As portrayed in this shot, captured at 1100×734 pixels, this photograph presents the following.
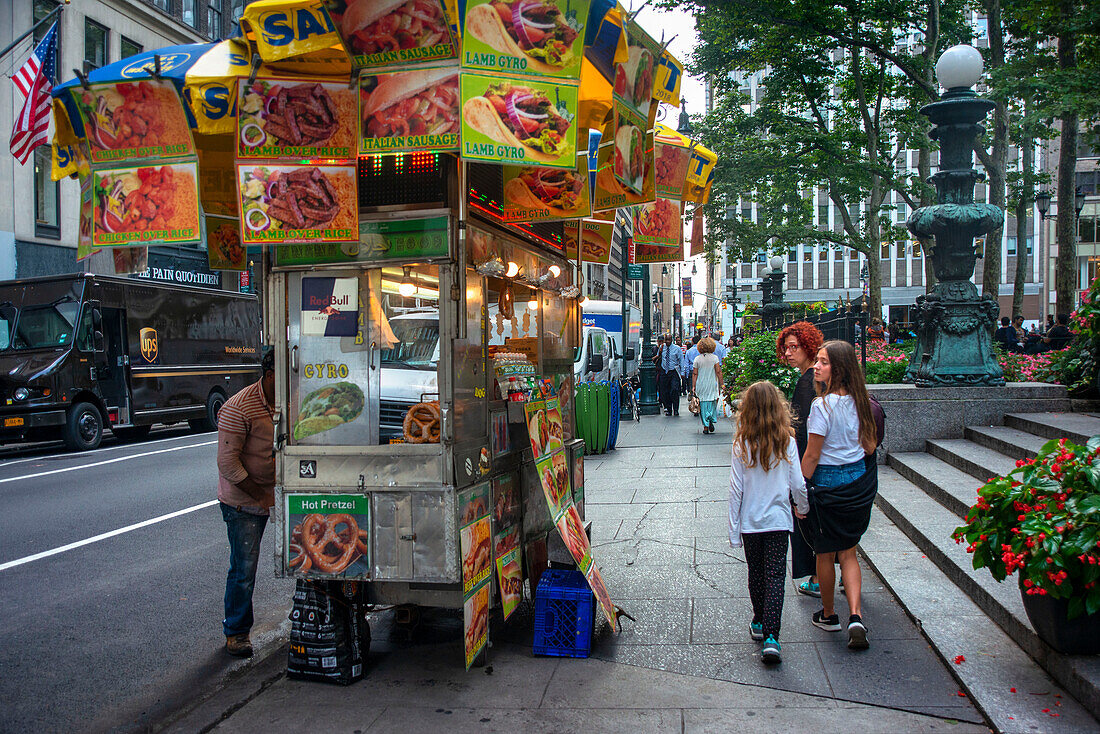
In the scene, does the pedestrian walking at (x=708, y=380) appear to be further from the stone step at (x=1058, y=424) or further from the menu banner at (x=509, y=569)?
the menu banner at (x=509, y=569)

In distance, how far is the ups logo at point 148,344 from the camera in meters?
18.3

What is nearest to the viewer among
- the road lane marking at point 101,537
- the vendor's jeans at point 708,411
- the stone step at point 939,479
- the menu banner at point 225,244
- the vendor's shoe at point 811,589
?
the vendor's shoe at point 811,589

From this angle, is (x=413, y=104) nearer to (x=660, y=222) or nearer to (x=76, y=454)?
(x=660, y=222)

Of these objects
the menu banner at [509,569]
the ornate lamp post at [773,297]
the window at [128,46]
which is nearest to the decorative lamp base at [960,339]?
the menu banner at [509,569]

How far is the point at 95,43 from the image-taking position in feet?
95.7

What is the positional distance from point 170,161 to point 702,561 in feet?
16.6

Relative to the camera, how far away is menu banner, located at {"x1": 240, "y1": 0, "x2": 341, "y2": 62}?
3.94m

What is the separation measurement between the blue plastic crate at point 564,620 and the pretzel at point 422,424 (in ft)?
3.95

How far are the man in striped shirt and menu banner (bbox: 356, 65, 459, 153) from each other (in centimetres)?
162

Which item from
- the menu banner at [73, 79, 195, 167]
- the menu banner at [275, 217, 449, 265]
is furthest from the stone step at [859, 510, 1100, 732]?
the menu banner at [73, 79, 195, 167]

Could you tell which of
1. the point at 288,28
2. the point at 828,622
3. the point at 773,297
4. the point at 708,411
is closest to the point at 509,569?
the point at 828,622

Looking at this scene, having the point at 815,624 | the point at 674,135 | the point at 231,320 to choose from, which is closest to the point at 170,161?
the point at 674,135

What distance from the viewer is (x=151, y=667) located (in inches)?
205

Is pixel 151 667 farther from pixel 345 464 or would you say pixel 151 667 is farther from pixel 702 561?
pixel 702 561
